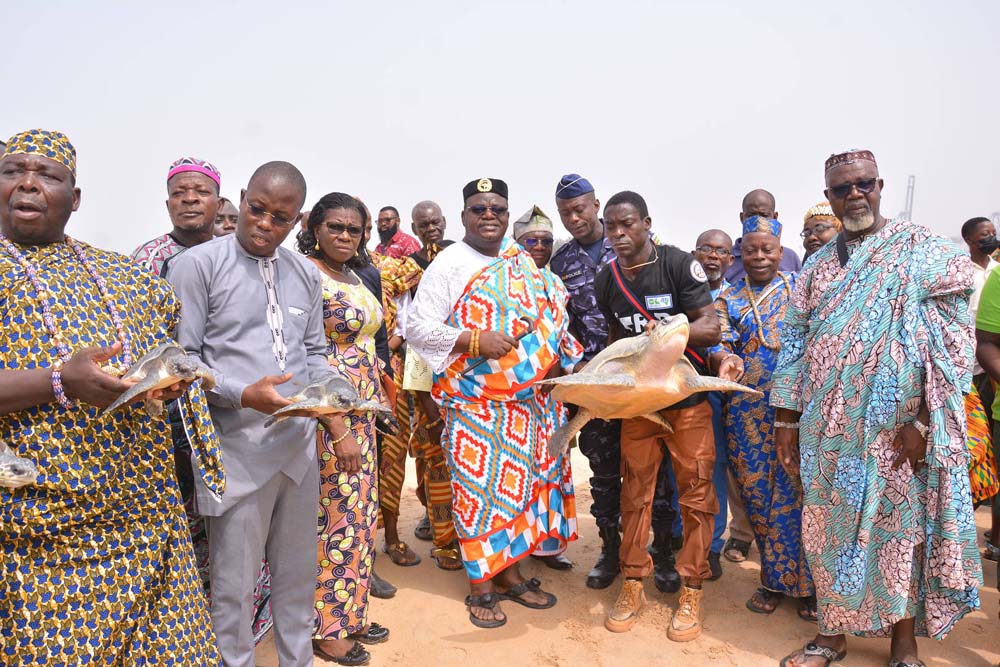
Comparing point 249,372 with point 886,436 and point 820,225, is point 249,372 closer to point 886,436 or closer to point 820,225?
point 886,436

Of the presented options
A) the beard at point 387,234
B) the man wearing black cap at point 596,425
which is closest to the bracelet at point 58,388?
the man wearing black cap at point 596,425

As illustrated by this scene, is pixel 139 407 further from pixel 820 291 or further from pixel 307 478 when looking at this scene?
pixel 820 291

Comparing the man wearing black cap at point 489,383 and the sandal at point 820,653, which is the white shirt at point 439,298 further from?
the sandal at point 820,653

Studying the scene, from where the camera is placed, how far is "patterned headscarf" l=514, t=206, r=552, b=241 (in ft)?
17.4

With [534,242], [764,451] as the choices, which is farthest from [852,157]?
[534,242]

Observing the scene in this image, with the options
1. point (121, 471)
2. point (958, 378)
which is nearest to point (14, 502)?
point (121, 471)

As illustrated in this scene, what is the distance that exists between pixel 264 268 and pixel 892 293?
289 cm

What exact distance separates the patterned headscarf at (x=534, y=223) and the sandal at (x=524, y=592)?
2.57 meters

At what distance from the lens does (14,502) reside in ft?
6.59

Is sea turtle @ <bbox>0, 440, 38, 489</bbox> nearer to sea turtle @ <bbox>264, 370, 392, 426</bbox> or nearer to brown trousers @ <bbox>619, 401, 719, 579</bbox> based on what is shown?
sea turtle @ <bbox>264, 370, 392, 426</bbox>

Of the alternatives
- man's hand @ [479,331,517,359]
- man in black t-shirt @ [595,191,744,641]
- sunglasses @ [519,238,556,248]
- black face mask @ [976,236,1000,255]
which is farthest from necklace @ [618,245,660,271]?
black face mask @ [976,236,1000,255]

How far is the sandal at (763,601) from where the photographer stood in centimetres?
410

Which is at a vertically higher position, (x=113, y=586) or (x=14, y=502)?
(x=14, y=502)

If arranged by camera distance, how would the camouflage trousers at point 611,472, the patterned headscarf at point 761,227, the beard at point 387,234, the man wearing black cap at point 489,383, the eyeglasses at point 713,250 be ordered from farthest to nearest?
1. the beard at point 387,234
2. the eyeglasses at point 713,250
3. the camouflage trousers at point 611,472
4. the patterned headscarf at point 761,227
5. the man wearing black cap at point 489,383
